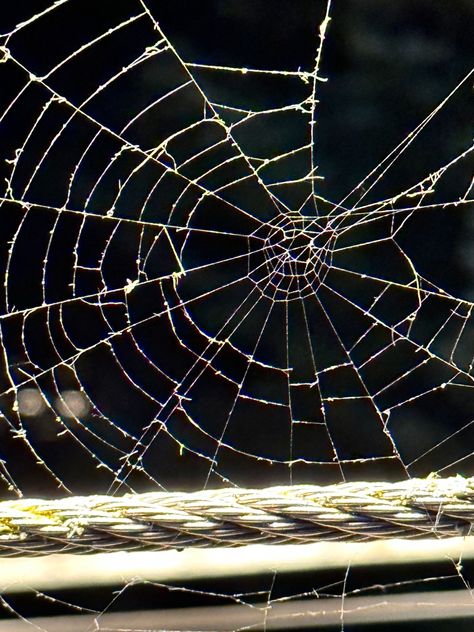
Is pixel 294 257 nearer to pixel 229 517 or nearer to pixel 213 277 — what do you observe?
pixel 213 277

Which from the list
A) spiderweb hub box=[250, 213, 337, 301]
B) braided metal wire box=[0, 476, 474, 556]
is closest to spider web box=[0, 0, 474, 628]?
spiderweb hub box=[250, 213, 337, 301]

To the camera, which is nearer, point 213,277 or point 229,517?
point 229,517

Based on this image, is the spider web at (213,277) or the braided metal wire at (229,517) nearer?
the braided metal wire at (229,517)

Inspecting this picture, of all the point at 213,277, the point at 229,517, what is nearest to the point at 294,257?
the point at 213,277

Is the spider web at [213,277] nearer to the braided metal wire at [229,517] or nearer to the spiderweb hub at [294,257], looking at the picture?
the spiderweb hub at [294,257]

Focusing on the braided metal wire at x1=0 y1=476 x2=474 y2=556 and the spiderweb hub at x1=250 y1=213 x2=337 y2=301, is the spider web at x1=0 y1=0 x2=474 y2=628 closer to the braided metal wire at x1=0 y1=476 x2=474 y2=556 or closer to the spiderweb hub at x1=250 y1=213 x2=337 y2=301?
the spiderweb hub at x1=250 y1=213 x2=337 y2=301

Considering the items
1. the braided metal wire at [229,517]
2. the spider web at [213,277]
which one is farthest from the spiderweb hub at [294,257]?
the braided metal wire at [229,517]

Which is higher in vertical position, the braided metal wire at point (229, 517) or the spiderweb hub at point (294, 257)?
the spiderweb hub at point (294, 257)

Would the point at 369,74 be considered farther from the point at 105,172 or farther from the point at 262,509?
the point at 262,509
